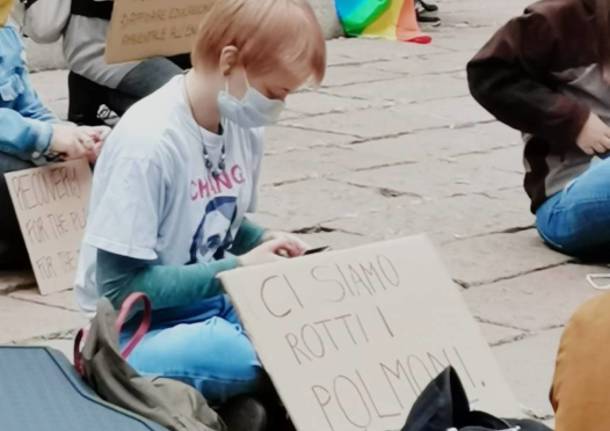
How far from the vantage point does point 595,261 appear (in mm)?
4820

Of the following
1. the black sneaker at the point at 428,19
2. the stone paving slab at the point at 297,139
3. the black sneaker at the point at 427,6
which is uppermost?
the stone paving slab at the point at 297,139

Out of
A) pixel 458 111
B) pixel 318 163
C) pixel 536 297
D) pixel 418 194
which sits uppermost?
pixel 536 297

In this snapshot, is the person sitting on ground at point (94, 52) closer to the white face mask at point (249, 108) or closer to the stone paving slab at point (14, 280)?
the stone paving slab at point (14, 280)

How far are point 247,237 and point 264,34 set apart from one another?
503 millimetres

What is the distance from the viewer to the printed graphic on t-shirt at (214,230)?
3238 mm

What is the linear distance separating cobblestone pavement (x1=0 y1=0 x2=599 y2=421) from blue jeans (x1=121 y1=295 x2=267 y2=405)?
0.71 meters

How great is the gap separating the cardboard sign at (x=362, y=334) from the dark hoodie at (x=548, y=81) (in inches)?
56.6

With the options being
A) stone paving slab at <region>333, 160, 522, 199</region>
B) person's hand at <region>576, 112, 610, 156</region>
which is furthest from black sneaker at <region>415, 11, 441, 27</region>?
person's hand at <region>576, 112, 610, 156</region>

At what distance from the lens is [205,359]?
317 centimetres

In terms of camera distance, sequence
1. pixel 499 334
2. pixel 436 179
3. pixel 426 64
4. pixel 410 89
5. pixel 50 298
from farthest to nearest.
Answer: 1. pixel 426 64
2. pixel 410 89
3. pixel 436 179
4. pixel 50 298
5. pixel 499 334

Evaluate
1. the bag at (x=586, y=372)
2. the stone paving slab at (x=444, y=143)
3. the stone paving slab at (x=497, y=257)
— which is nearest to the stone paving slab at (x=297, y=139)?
the stone paving slab at (x=444, y=143)

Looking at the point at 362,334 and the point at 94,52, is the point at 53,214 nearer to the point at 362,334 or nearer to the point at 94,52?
the point at 94,52

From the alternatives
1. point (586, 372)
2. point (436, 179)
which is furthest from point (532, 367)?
point (436, 179)

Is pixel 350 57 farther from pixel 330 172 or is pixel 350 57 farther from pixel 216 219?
pixel 216 219
